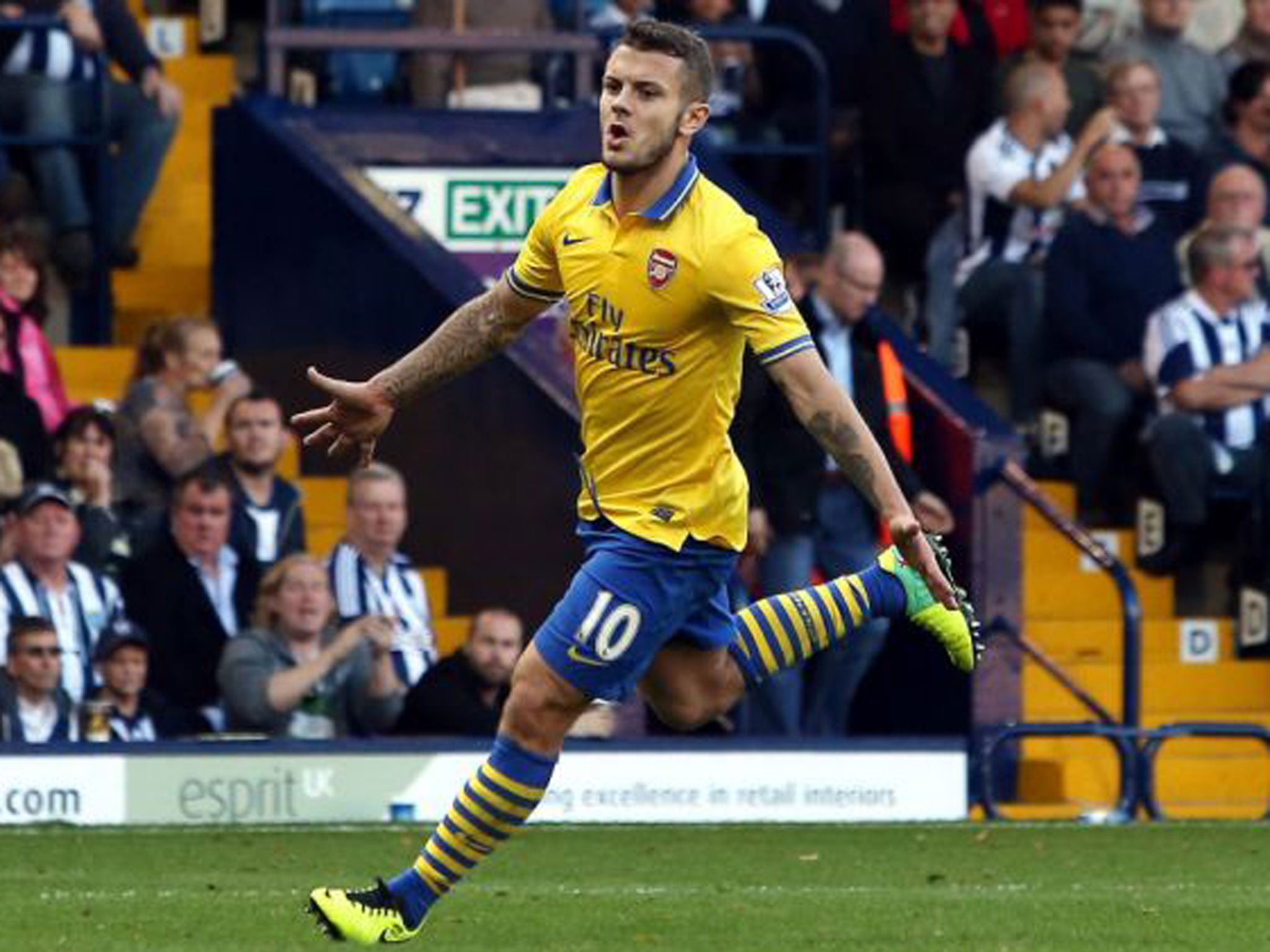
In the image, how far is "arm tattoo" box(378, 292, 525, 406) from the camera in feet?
34.7

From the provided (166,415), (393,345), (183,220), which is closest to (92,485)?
(166,415)

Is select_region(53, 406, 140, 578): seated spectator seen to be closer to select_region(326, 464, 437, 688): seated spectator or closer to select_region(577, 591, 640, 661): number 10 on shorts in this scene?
select_region(326, 464, 437, 688): seated spectator

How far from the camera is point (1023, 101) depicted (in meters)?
18.4

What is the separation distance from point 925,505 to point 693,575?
585cm

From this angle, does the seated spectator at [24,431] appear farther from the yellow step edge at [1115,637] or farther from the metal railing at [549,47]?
the yellow step edge at [1115,637]

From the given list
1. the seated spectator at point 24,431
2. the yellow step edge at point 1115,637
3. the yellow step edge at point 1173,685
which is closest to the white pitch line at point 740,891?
the seated spectator at point 24,431

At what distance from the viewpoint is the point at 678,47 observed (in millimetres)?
10109

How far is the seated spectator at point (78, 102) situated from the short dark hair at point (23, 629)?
3261mm

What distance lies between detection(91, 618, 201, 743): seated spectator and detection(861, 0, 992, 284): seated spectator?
5041 mm

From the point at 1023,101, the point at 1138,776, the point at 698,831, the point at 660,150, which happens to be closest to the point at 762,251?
the point at 660,150

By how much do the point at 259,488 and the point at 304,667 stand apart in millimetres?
1003

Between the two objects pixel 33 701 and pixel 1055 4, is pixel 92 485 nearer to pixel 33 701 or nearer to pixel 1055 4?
pixel 33 701

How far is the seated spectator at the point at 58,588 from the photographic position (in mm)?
15094

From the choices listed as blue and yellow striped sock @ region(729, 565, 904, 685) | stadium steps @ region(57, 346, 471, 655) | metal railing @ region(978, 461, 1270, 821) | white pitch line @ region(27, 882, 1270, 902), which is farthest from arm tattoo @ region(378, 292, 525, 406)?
stadium steps @ region(57, 346, 471, 655)
